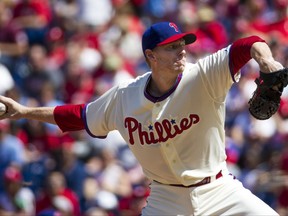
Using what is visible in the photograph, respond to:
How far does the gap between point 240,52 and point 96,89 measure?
6.84m

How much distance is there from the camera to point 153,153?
260 inches

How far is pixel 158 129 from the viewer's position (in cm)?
655

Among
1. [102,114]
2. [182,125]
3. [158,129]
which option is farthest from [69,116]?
[182,125]

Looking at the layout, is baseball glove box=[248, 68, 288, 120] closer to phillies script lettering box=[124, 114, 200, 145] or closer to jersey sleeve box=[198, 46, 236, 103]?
jersey sleeve box=[198, 46, 236, 103]

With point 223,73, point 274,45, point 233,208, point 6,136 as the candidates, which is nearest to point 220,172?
point 233,208

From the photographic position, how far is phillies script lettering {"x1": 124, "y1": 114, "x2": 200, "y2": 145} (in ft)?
21.2

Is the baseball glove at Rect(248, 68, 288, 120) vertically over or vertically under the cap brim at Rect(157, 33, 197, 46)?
under

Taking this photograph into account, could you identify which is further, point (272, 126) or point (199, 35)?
point (199, 35)

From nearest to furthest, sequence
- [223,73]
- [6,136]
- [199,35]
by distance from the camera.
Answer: [223,73] → [6,136] → [199,35]

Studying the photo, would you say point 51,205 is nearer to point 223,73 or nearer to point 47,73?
point 47,73

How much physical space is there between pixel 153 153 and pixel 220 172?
0.49 m

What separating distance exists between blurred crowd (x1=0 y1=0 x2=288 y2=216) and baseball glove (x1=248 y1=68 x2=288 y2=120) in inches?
141

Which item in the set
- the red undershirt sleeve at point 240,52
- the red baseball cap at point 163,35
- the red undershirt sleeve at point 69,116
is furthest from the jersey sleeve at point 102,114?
the red undershirt sleeve at point 240,52

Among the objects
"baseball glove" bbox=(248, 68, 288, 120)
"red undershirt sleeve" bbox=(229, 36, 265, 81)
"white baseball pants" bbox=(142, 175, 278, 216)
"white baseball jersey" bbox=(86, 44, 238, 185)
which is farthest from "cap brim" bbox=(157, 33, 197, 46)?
"white baseball pants" bbox=(142, 175, 278, 216)
